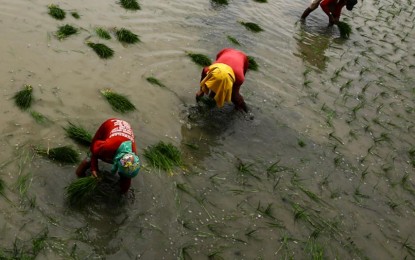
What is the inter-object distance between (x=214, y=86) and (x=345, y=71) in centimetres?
421

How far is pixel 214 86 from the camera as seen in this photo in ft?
18.5

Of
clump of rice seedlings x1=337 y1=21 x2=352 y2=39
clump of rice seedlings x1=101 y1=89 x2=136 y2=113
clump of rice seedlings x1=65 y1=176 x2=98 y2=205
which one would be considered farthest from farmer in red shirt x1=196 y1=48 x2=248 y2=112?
clump of rice seedlings x1=337 y1=21 x2=352 y2=39

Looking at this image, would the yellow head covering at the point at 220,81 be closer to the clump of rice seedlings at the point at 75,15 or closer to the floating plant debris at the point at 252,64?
the floating plant debris at the point at 252,64

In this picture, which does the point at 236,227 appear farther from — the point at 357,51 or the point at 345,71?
the point at 357,51

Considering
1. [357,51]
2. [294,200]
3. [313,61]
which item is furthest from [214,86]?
[357,51]

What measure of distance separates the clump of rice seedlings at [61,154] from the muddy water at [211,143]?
4.0 inches

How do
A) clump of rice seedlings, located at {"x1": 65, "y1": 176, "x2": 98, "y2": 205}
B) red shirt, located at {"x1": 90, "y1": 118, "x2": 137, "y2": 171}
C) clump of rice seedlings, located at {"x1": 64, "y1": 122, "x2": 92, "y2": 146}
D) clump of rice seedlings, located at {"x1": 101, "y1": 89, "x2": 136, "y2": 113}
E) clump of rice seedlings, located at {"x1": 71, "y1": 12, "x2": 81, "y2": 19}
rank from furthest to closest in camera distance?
clump of rice seedlings, located at {"x1": 71, "y1": 12, "x2": 81, "y2": 19} → clump of rice seedlings, located at {"x1": 101, "y1": 89, "x2": 136, "y2": 113} → clump of rice seedlings, located at {"x1": 64, "y1": 122, "x2": 92, "y2": 146} → clump of rice seedlings, located at {"x1": 65, "y1": 176, "x2": 98, "y2": 205} → red shirt, located at {"x1": 90, "y1": 118, "x2": 137, "y2": 171}

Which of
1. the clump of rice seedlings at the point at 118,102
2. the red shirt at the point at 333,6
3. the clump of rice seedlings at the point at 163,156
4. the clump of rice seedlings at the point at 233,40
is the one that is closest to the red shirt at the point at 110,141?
the clump of rice seedlings at the point at 163,156

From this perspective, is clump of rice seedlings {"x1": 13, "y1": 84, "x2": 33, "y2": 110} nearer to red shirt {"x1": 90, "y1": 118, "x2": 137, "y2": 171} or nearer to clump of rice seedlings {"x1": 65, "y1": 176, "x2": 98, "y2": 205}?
red shirt {"x1": 90, "y1": 118, "x2": 137, "y2": 171}

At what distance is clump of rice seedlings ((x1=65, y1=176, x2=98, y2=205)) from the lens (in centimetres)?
429

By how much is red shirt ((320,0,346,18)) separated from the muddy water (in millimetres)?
1518

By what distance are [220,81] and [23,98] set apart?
2.66m

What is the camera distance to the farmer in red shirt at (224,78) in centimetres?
560

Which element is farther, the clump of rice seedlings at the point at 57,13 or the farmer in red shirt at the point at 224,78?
the clump of rice seedlings at the point at 57,13
